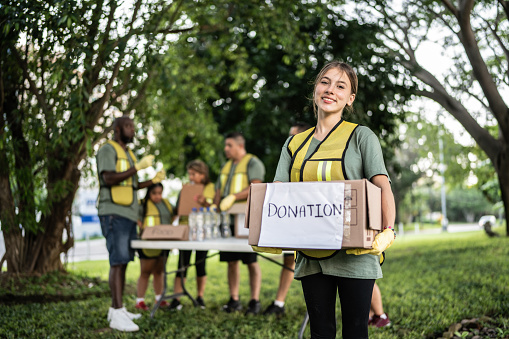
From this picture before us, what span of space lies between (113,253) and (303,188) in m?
3.05

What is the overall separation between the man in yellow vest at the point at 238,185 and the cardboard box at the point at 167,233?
65 centimetres

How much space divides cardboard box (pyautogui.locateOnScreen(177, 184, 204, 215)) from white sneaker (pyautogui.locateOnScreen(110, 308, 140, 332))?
48.8 inches

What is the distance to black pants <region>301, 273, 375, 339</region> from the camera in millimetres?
2084

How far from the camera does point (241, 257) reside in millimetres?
5410

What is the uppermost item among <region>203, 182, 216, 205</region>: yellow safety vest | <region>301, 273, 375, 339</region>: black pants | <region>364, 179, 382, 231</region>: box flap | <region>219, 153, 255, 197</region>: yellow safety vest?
<region>219, 153, 255, 197</region>: yellow safety vest

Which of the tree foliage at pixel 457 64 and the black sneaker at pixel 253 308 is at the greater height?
the tree foliage at pixel 457 64

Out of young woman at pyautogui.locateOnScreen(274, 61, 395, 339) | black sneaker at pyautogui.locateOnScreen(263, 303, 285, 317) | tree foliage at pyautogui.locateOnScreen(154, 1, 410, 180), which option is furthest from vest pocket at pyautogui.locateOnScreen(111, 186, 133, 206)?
tree foliage at pyautogui.locateOnScreen(154, 1, 410, 180)

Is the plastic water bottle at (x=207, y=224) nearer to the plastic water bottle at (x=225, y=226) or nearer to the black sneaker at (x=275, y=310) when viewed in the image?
the plastic water bottle at (x=225, y=226)

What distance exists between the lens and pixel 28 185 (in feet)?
19.4

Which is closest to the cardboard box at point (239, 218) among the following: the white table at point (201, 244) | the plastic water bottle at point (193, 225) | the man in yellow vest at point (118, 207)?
the white table at point (201, 244)

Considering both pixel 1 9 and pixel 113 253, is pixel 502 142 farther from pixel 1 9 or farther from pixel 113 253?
pixel 1 9

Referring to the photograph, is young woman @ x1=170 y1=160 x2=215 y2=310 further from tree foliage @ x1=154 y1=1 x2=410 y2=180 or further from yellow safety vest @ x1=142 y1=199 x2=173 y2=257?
tree foliage @ x1=154 y1=1 x2=410 y2=180

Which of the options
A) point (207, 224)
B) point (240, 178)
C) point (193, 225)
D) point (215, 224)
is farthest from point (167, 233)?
point (240, 178)

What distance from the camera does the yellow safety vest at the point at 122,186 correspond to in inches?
179
